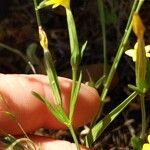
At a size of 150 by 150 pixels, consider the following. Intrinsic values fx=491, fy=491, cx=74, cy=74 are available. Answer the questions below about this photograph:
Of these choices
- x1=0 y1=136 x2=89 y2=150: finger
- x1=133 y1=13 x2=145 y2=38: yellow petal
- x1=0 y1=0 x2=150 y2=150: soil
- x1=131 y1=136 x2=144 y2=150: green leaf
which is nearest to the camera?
x1=133 y1=13 x2=145 y2=38: yellow petal

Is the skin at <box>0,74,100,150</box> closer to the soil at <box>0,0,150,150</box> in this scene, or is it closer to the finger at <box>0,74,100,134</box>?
the finger at <box>0,74,100,134</box>

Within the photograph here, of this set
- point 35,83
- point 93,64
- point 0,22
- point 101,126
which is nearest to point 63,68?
point 93,64

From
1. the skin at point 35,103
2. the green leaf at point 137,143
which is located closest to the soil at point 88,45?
the skin at point 35,103

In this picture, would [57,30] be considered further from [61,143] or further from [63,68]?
[61,143]

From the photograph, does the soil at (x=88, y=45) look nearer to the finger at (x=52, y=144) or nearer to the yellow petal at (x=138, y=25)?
the finger at (x=52, y=144)

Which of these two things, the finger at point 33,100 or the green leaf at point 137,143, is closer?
the green leaf at point 137,143

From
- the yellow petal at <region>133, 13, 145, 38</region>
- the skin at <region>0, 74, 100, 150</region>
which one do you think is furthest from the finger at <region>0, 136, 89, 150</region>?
the yellow petal at <region>133, 13, 145, 38</region>
